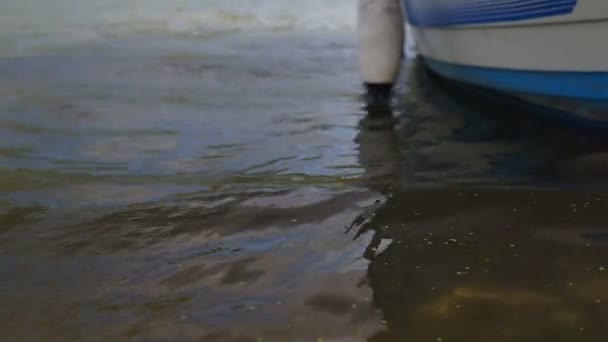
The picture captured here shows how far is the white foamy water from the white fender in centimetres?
475

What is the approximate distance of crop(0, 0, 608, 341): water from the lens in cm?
192

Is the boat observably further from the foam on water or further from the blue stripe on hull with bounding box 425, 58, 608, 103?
the foam on water

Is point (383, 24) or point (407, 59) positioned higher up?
point (383, 24)

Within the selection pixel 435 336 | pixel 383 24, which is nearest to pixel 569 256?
pixel 435 336

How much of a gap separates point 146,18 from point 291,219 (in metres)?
11.7

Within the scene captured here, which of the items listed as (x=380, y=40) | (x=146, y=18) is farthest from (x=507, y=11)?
(x=146, y=18)

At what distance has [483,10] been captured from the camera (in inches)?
170

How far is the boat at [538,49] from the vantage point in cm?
348

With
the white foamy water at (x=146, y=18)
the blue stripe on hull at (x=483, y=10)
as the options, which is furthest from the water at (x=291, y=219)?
the white foamy water at (x=146, y=18)

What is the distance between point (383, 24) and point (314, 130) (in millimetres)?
1402

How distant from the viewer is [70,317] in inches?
76.9

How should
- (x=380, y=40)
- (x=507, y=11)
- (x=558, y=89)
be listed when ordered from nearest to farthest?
(x=558, y=89) < (x=507, y=11) < (x=380, y=40)

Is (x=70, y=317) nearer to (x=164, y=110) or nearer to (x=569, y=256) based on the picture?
(x=569, y=256)

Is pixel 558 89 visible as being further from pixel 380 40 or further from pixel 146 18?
pixel 146 18
